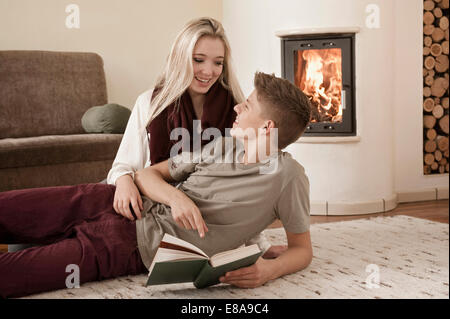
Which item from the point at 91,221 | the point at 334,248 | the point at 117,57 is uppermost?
the point at 117,57

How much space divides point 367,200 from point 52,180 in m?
1.86

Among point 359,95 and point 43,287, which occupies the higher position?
point 359,95

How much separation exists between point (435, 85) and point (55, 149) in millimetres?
2526

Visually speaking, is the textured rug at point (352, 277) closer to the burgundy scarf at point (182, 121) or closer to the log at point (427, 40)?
the burgundy scarf at point (182, 121)

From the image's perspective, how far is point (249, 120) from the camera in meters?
1.74

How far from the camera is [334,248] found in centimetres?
220

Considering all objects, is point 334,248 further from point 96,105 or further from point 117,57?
point 117,57

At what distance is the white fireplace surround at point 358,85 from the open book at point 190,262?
1.80 meters

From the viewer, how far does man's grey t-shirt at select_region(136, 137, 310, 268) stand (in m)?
1.68

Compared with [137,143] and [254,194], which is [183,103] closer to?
[137,143]

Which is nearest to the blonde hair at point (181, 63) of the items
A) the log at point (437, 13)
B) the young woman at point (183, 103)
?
the young woman at point (183, 103)

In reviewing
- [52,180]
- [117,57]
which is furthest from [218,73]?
[117,57]

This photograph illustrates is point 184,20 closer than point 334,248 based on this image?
No

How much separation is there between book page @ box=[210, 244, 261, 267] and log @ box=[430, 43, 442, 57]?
2681 millimetres
